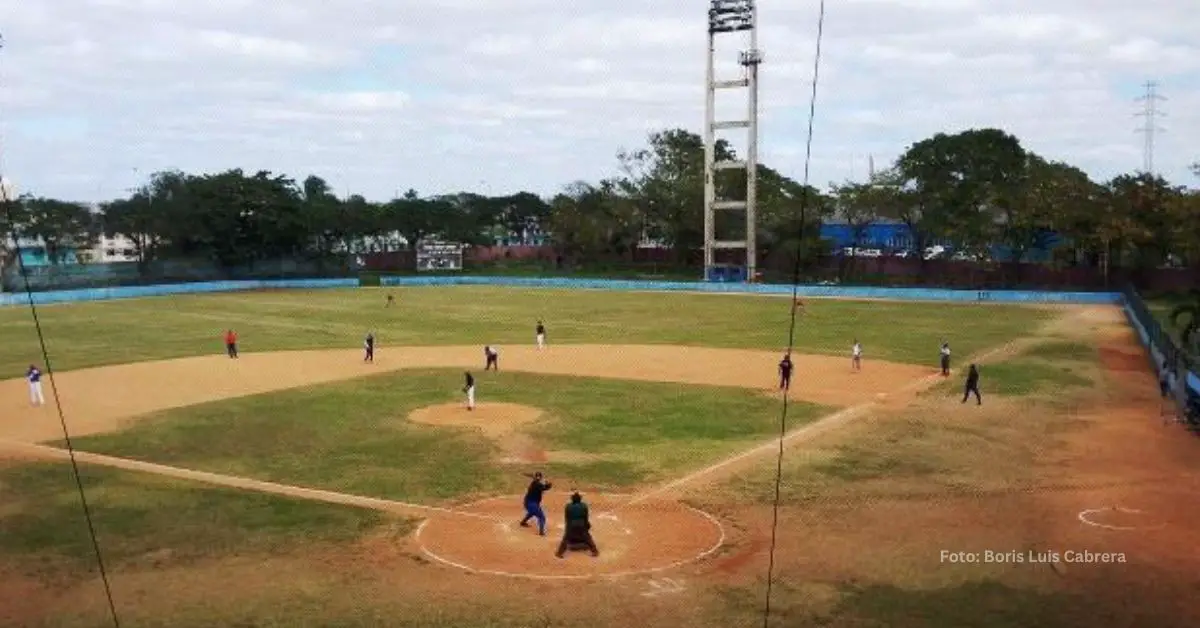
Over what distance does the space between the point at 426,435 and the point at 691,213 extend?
283 ft

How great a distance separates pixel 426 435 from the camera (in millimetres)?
30578

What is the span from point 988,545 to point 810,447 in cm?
930

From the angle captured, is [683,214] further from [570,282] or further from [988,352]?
[988,352]

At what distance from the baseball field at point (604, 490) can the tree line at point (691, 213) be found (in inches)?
1589

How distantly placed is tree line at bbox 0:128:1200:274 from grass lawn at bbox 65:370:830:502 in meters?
52.6

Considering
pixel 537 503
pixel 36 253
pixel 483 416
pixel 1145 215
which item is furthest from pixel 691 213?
pixel 537 503

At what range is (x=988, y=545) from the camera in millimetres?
19656

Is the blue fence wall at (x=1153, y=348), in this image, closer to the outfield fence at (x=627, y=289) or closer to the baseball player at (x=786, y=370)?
the outfield fence at (x=627, y=289)

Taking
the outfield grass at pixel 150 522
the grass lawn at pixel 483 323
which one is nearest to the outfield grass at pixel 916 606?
the outfield grass at pixel 150 522

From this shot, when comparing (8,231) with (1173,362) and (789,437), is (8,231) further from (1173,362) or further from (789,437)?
(1173,362)

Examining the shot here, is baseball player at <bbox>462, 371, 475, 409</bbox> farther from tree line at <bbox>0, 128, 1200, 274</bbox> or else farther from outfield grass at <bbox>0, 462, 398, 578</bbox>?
tree line at <bbox>0, 128, 1200, 274</bbox>

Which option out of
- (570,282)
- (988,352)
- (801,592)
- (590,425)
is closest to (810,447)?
(590,425)

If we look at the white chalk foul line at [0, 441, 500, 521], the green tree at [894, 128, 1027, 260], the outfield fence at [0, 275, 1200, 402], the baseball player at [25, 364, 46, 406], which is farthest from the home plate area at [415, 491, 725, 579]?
the green tree at [894, 128, 1027, 260]

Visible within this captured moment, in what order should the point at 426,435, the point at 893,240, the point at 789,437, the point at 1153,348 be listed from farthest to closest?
the point at 893,240
the point at 1153,348
the point at 426,435
the point at 789,437
